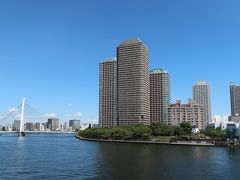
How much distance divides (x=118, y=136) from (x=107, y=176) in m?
144

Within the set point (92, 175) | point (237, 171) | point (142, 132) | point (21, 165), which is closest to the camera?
point (92, 175)

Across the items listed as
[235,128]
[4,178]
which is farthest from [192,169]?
[235,128]

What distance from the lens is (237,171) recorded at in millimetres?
63719

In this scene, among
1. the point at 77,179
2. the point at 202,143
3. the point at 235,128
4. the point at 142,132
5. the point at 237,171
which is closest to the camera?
the point at 77,179

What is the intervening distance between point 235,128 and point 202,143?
31.1m

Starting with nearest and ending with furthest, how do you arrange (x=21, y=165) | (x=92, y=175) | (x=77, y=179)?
1. (x=77, y=179)
2. (x=92, y=175)
3. (x=21, y=165)

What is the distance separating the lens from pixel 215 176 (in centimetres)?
5703

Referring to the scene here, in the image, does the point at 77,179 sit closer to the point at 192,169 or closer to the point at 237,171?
the point at 192,169

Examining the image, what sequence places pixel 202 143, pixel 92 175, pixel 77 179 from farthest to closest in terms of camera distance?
pixel 202 143, pixel 92 175, pixel 77 179

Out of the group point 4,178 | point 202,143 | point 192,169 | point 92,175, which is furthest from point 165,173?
point 202,143

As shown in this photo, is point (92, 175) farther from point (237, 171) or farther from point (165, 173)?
point (237, 171)

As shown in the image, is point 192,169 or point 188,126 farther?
point 188,126

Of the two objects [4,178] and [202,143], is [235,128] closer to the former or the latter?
[202,143]

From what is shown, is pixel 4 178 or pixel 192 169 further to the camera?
pixel 192 169
